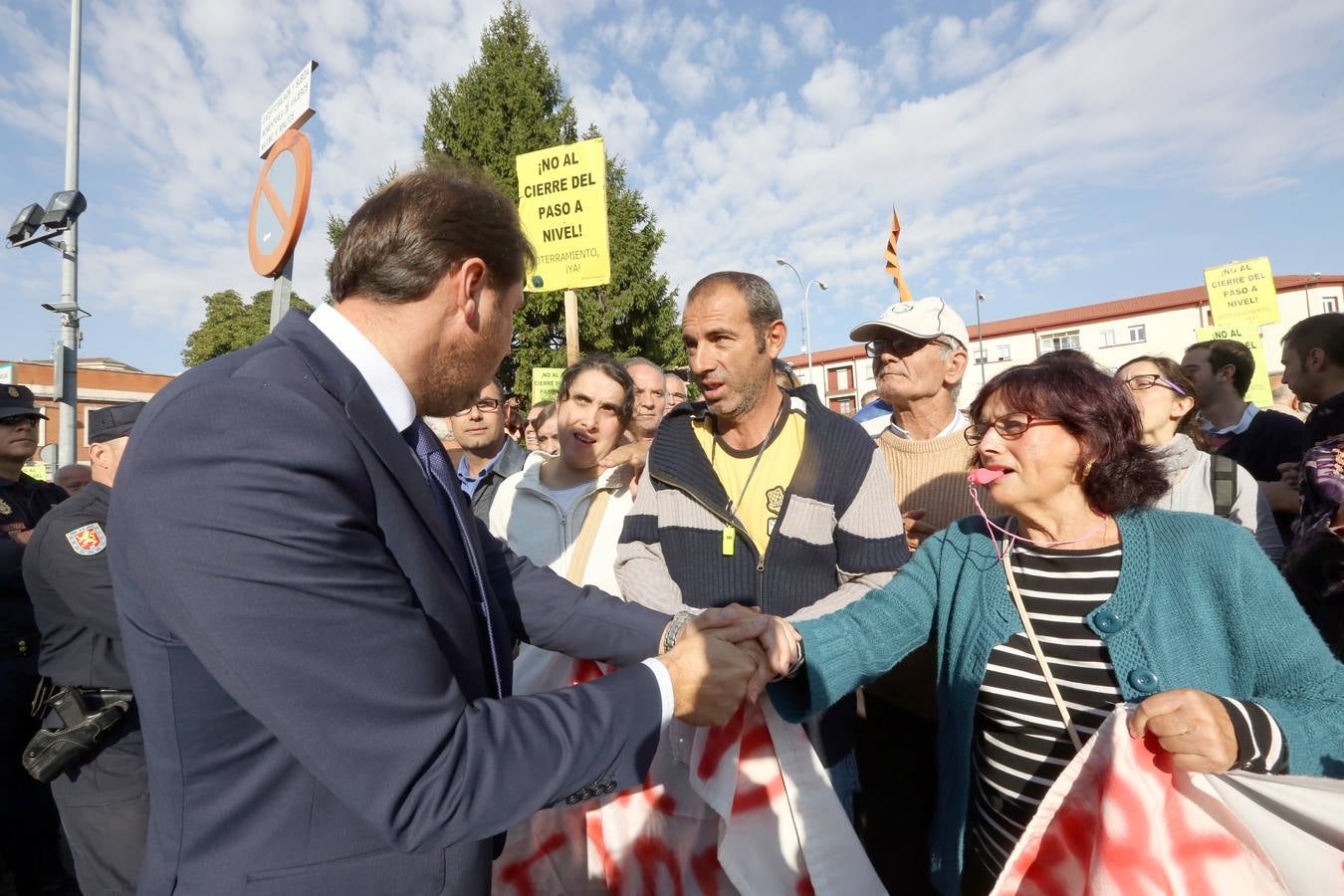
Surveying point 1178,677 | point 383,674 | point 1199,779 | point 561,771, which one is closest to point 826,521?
point 1178,677

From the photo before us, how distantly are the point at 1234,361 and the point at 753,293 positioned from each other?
177 inches

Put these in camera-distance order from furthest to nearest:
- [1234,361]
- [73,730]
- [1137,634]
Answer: [1234,361] < [73,730] < [1137,634]

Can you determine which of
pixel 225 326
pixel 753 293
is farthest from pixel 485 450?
pixel 225 326

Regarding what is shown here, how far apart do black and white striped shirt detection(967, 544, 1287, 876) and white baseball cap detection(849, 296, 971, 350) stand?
1642 millimetres

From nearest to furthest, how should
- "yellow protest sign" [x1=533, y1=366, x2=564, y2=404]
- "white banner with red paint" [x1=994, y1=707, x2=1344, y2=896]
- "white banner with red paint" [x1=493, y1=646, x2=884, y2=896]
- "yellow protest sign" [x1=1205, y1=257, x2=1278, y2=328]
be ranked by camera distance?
"white banner with red paint" [x1=994, y1=707, x2=1344, y2=896] < "white banner with red paint" [x1=493, y1=646, x2=884, y2=896] < "yellow protest sign" [x1=533, y1=366, x2=564, y2=404] < "yellow protest sign" [x1=1205, y1=257, x2=1278, y2=328]

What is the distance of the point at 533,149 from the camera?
773 inches

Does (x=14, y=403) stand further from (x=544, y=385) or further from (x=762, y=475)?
(x=762, y=475)

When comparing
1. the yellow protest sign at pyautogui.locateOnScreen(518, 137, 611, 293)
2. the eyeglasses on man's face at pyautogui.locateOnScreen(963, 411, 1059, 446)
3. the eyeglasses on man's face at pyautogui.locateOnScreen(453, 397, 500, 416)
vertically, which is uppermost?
the yellow protest sign at pyautogui.locateOnScreen(518, 137, 611, 293)

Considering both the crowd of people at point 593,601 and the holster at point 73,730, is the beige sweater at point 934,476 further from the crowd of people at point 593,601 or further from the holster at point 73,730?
the holster at point 73,730

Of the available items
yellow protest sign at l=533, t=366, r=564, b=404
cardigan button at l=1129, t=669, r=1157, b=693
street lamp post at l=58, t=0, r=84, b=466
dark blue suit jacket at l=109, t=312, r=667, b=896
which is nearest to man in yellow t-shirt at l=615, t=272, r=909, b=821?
cardigan button at l=1129, t=669, r=1157, b=693

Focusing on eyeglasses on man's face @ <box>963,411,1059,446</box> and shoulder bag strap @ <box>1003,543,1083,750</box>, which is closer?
shoulder bag strap @ <box>1003,543,1083,750</box>

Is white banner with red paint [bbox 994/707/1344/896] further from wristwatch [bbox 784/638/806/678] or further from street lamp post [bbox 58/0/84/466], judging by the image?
street lamp post [bbox 58/0/84/466]

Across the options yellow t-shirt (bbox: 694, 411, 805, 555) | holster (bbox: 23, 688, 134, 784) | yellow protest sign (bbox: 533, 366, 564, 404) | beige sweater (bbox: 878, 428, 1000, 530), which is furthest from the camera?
yellow protest sign (bbox: 533, 366, 564, 404)

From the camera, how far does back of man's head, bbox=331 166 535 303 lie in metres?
1.58
